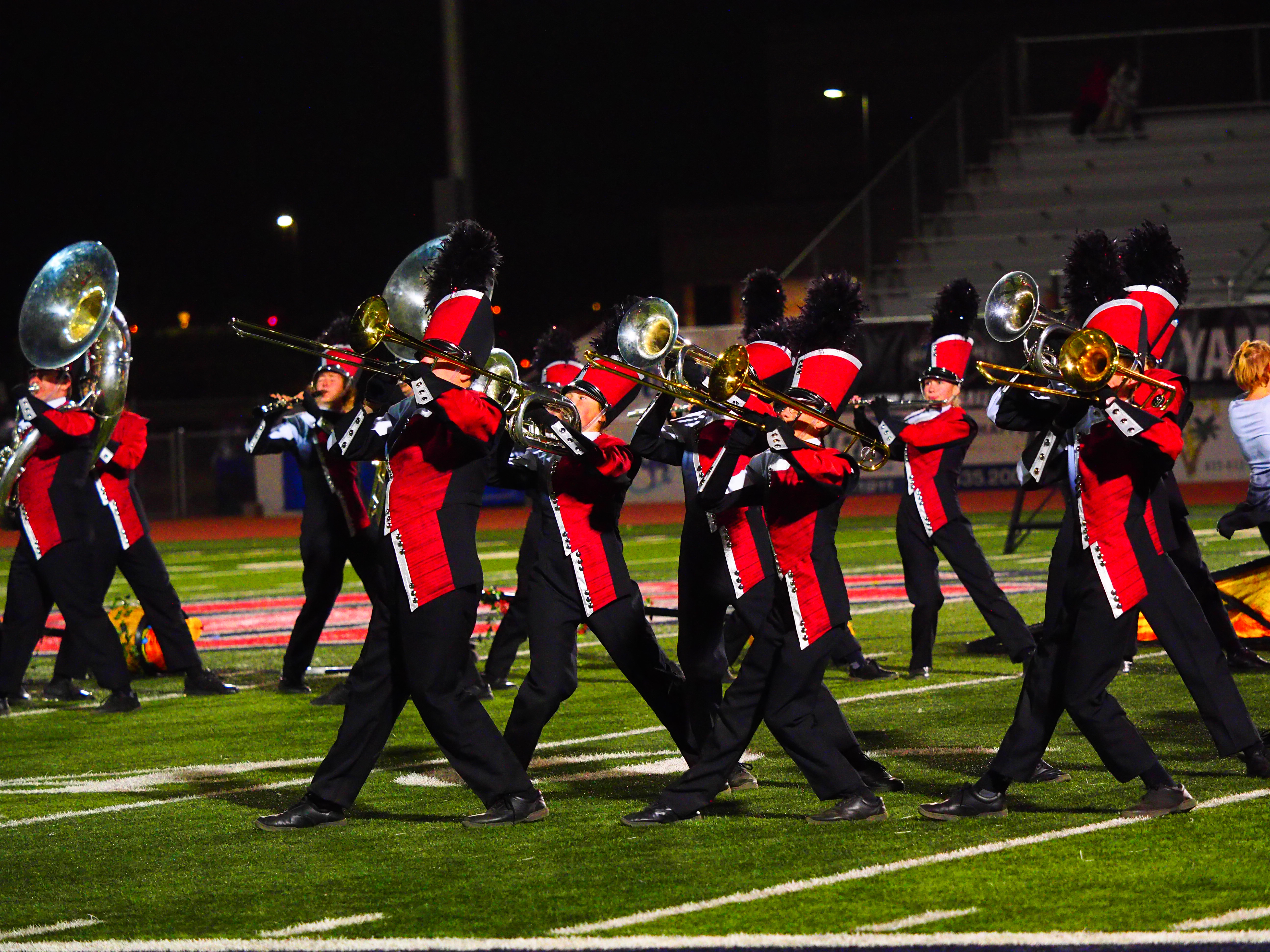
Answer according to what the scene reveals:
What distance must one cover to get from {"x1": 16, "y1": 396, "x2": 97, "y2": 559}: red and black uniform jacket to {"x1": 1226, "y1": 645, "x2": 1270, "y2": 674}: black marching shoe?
561cm

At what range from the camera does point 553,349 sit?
9219 mm

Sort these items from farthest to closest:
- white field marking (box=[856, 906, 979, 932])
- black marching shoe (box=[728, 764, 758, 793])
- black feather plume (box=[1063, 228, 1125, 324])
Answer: black marching shoe (box=[728, 764, 758, 793]) → black feather plume (box=[1063, 228, 1125, 324]) → white field marking (box=[856, 906, 979, 932])

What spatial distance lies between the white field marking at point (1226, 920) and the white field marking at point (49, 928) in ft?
9.01

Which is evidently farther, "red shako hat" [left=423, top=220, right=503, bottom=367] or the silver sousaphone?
the silver sousaphone

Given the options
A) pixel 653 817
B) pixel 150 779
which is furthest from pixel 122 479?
pixel 653 817

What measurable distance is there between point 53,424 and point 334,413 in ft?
4.37

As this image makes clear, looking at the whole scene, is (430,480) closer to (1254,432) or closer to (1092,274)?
(1092,274)

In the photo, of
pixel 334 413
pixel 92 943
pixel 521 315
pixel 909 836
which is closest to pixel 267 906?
pixel 92 943

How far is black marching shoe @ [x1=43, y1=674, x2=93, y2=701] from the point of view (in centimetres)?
970

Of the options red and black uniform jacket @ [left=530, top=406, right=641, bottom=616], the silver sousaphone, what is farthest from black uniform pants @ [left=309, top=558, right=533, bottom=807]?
the silver sousaphone

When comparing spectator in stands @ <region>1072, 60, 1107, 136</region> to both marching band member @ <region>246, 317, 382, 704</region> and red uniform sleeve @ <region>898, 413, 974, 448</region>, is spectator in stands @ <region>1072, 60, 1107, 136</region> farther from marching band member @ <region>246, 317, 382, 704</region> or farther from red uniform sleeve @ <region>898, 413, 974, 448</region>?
marching band member @ <region>246, 317, 382, 704</region>

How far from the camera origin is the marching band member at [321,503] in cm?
909

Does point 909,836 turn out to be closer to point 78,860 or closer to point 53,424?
point 78,860

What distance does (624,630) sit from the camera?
6.14 meters
